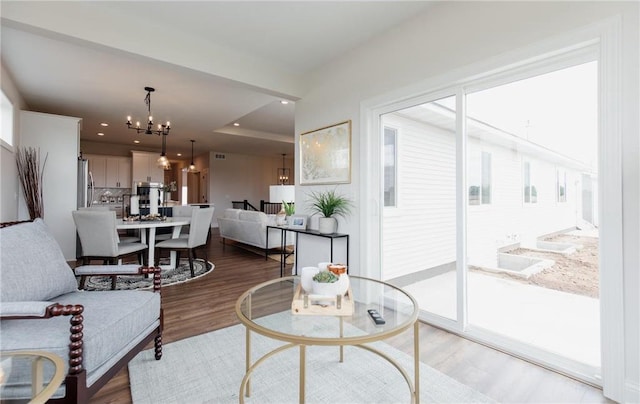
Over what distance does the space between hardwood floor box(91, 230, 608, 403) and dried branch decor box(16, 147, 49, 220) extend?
2815 millimetres

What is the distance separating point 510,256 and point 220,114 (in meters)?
5.17

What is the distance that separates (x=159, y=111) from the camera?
5.35 meters

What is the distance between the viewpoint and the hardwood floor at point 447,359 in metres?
1.58

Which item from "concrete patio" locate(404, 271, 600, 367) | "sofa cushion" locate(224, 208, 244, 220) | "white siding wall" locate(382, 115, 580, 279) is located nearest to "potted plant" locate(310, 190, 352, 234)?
"white siding wall" locate(382, 115, 580, 279)

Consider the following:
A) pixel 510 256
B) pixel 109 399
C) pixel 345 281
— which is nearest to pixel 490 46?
pixel 510 256

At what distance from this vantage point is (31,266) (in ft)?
4.96

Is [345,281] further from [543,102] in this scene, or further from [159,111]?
[159,111]

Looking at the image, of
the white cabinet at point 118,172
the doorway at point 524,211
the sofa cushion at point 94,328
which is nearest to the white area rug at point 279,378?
the sofa cushion at point 94,328

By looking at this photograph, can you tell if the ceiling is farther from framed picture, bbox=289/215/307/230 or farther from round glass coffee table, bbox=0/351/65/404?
round glass coffee table, bbox=0/351/65/404

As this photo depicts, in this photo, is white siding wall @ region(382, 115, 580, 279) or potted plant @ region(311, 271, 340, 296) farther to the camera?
white siding wall @ region(382, 115, 580, 279)

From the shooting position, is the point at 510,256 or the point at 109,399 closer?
the point at 109,399

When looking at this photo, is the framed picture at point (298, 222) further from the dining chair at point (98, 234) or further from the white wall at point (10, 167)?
the white wall at point (10, 167)

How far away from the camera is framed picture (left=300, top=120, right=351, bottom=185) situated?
318 centimetres

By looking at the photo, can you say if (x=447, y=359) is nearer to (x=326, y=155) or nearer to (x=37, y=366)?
(x=37, y=366)
